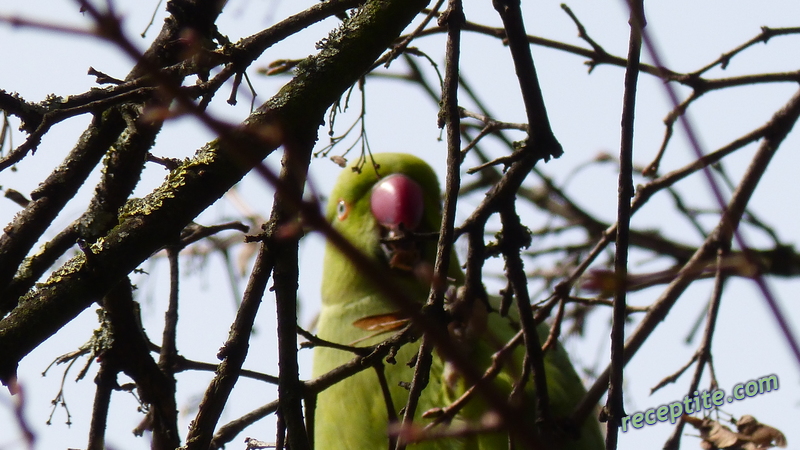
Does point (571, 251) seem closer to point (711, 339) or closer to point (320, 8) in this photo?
point (711, 339)

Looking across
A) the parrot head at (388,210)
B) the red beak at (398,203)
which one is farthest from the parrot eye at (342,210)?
the red beak at (398,203)

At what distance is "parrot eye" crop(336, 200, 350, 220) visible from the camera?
3383mm

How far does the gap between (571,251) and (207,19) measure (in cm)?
232

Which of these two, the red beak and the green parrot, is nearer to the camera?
the green parrot

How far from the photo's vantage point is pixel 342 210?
3.41 m

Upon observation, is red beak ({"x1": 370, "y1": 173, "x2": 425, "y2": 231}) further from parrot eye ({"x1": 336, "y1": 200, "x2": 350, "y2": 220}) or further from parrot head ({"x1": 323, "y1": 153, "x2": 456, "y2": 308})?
parrot eye ({"x1": 336, "y1": 200, "x2": 350, "y2": 220})

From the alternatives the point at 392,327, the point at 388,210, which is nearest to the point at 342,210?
the point at 388,210

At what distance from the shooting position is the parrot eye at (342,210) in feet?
11.1

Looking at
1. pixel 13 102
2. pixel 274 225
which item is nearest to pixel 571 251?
pixel 274 225

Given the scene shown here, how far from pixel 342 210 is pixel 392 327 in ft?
5.11

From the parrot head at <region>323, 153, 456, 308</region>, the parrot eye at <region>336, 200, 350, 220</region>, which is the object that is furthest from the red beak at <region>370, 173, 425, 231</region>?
the parrot eye at <region>336, 200, 350, 220</region>

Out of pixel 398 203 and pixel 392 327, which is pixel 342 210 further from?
pixel 392 327

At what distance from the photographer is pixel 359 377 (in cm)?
260

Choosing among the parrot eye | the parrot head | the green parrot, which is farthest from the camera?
the parrot eye
